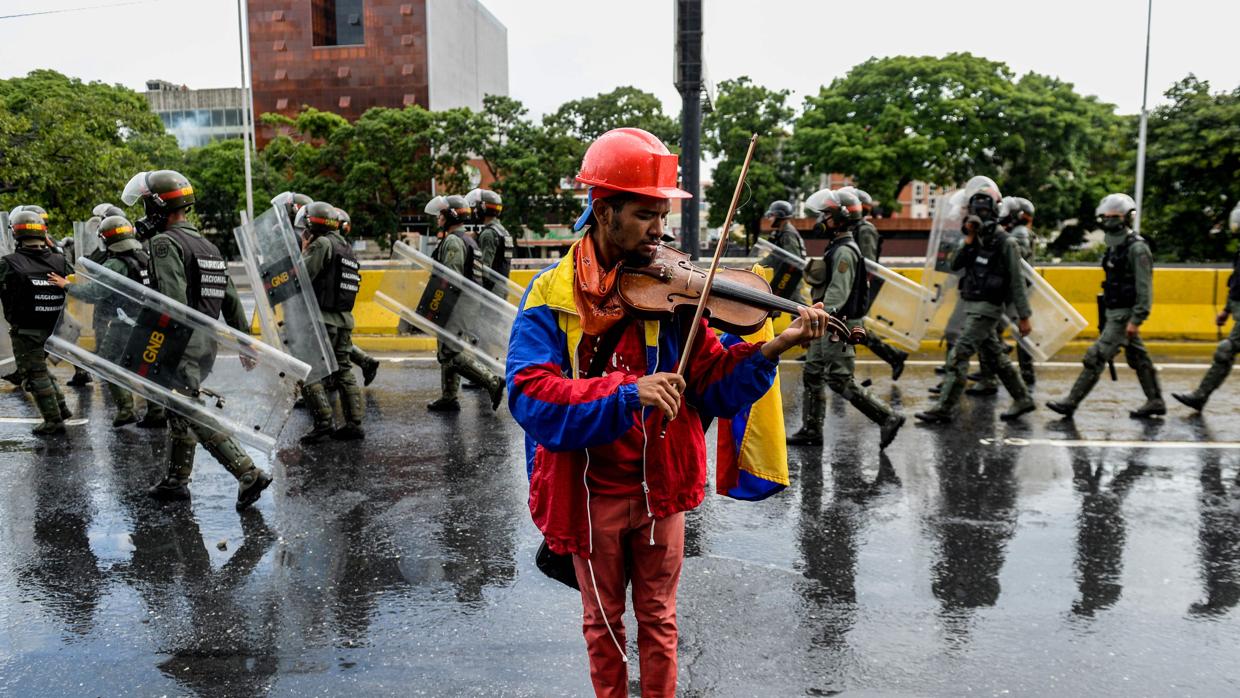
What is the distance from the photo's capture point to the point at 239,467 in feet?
18.3

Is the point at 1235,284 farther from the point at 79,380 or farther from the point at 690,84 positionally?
the point at 79,380

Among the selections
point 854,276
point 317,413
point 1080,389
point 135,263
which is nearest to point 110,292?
point 135,263

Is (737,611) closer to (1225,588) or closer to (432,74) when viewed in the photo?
(1225,588)

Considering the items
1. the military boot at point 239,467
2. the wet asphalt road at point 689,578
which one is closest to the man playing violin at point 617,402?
the wet asphalt road at point 689,578

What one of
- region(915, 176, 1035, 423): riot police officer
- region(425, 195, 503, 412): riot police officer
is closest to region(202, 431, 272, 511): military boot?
region(425, 195, 503, 412): riot police officer

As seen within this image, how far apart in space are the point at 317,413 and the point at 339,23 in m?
81.5

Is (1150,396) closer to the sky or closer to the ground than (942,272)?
closer to the ground

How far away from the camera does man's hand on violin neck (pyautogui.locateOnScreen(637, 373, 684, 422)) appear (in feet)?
7.20

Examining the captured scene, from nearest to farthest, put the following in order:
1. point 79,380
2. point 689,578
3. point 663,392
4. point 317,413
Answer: point 663,392
point 689,578
point 317,413
point 79,380

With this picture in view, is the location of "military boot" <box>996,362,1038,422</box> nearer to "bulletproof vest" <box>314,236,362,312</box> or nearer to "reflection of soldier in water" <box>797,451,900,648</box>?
"reflection of soldier in water" <box>797,451,900,648</box>

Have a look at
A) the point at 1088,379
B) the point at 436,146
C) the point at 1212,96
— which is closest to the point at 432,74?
the point at 436,146

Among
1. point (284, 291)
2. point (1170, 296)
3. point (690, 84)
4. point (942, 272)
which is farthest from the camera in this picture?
point (1170, 296)

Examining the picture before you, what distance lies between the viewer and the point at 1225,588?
14.3ft

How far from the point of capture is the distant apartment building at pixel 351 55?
248ft
